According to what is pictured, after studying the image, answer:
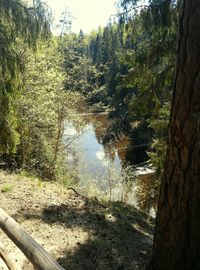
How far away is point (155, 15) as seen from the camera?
6004mm

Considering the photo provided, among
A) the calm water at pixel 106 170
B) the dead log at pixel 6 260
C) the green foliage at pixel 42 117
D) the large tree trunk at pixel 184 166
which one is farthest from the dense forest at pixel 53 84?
the dead log at pixel 6 260

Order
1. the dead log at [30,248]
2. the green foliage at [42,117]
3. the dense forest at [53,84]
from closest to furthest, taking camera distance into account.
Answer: the dead log at [30,248] < the dense forest at [53,84] < the green foliage at [42,117]

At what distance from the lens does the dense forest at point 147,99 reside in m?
2.45

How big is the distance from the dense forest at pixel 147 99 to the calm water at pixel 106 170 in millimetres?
798

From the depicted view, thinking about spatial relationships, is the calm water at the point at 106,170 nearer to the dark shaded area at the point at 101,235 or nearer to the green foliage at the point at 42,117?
the green foliage at the point at 42,117

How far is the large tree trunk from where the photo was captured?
2.36 metres

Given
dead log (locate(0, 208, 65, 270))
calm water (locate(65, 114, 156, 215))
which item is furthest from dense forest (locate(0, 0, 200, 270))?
dead log (locate(0, 208, 65, 270))

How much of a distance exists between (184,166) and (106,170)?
719 inches

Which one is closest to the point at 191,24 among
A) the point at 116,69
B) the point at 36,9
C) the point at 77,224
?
the point at 77,224

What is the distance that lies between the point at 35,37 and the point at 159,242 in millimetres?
6253

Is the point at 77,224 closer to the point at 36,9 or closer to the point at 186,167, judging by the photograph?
the point at 186,167

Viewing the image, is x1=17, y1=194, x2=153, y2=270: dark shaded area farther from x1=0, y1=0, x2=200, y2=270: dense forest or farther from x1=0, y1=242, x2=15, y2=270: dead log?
x1=0, y1=0, x2=200, y2=270: dense forest

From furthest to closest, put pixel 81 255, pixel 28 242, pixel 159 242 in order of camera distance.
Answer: pixel 81 255 → pixel 159 242 → pixel 28 242

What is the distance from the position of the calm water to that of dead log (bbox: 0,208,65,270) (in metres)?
8.79
